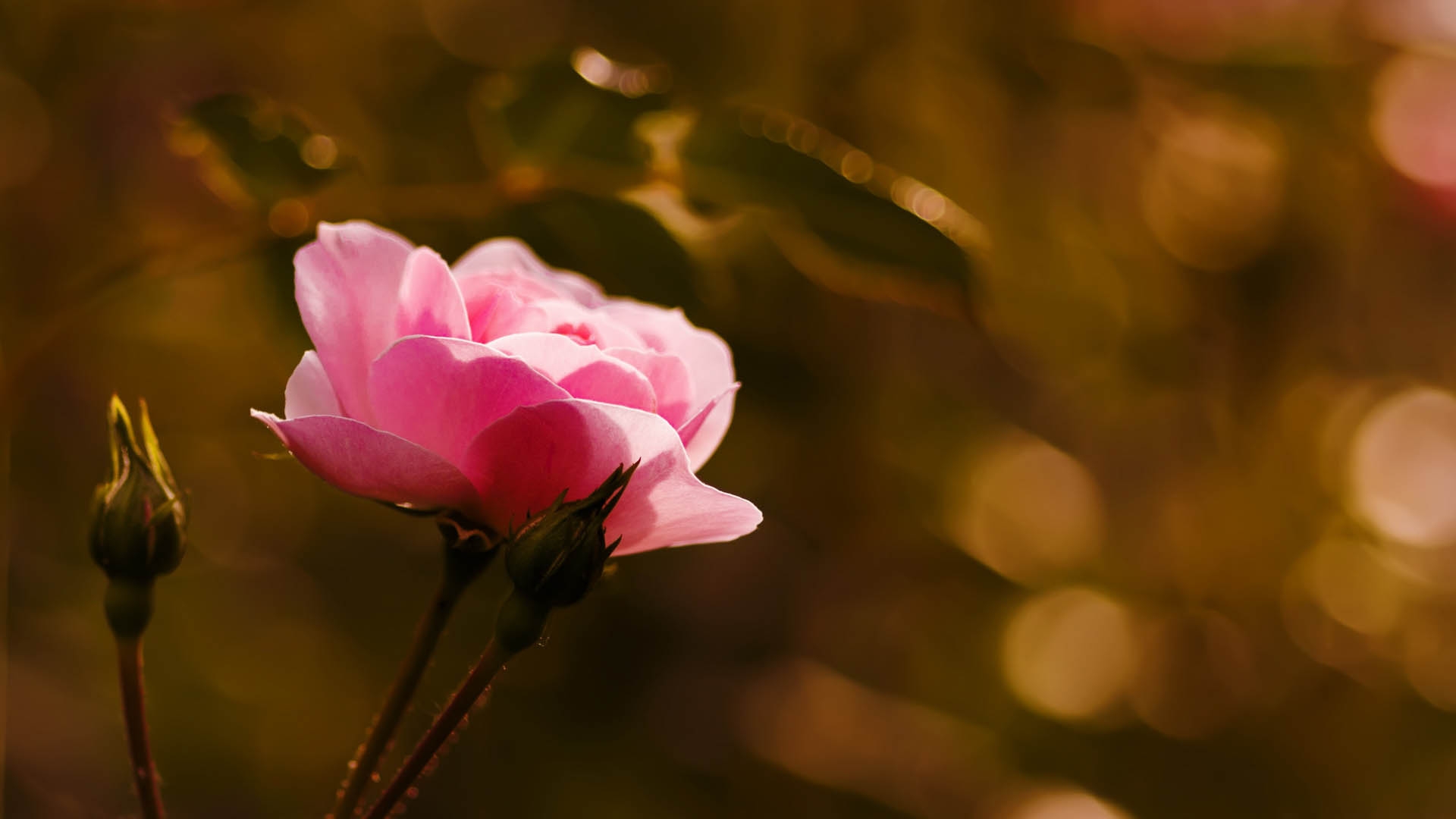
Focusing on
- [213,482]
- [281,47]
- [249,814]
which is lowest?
[249,814]

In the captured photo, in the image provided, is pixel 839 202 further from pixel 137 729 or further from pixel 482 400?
pixel 137 729

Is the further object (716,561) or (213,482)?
(716,561)

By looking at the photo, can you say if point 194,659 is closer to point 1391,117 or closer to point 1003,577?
point 1003,577

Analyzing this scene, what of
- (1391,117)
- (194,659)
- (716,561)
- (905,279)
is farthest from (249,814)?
(1391,117)

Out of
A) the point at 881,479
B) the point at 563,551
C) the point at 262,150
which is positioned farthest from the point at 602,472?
the point at 881,479

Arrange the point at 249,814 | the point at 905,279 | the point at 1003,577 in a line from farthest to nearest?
the point at 249,814 < the point at 1003,577 < the point at 905,279

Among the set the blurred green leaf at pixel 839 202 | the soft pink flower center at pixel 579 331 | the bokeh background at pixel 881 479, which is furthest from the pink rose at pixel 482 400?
the bokeh background at pixel 881 479
